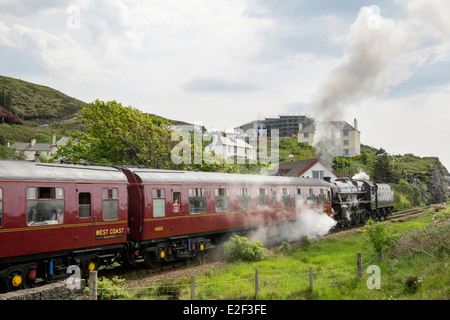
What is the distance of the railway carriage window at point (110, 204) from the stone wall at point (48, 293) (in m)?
3.73

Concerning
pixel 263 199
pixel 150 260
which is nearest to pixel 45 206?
pixel 150 260

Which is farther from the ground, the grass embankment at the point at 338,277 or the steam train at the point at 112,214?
the steam train at the point at 112,214

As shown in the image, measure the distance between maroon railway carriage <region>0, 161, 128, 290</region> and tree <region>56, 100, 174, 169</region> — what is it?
13046 millimetres

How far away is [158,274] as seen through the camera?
47.3 feet

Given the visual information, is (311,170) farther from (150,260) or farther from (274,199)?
(150,260)

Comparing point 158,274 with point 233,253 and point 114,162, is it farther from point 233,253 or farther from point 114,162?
point 114,162

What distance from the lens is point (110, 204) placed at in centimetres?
1330

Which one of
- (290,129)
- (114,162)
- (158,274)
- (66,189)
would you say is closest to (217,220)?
(158,274)

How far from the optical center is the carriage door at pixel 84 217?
1211 cm

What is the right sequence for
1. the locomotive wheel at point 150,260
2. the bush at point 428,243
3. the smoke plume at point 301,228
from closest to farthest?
the bush at point 428,243
the locomotive wheel at point 150,260
the smoke plume at point 301,228

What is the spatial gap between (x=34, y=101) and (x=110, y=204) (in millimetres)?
165007

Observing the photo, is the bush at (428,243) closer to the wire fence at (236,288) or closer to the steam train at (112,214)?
the wire fence at (236,288)

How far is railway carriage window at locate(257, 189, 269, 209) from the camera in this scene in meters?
20.7

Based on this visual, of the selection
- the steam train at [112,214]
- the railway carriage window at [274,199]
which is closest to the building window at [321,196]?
the steam train at [112,214]
